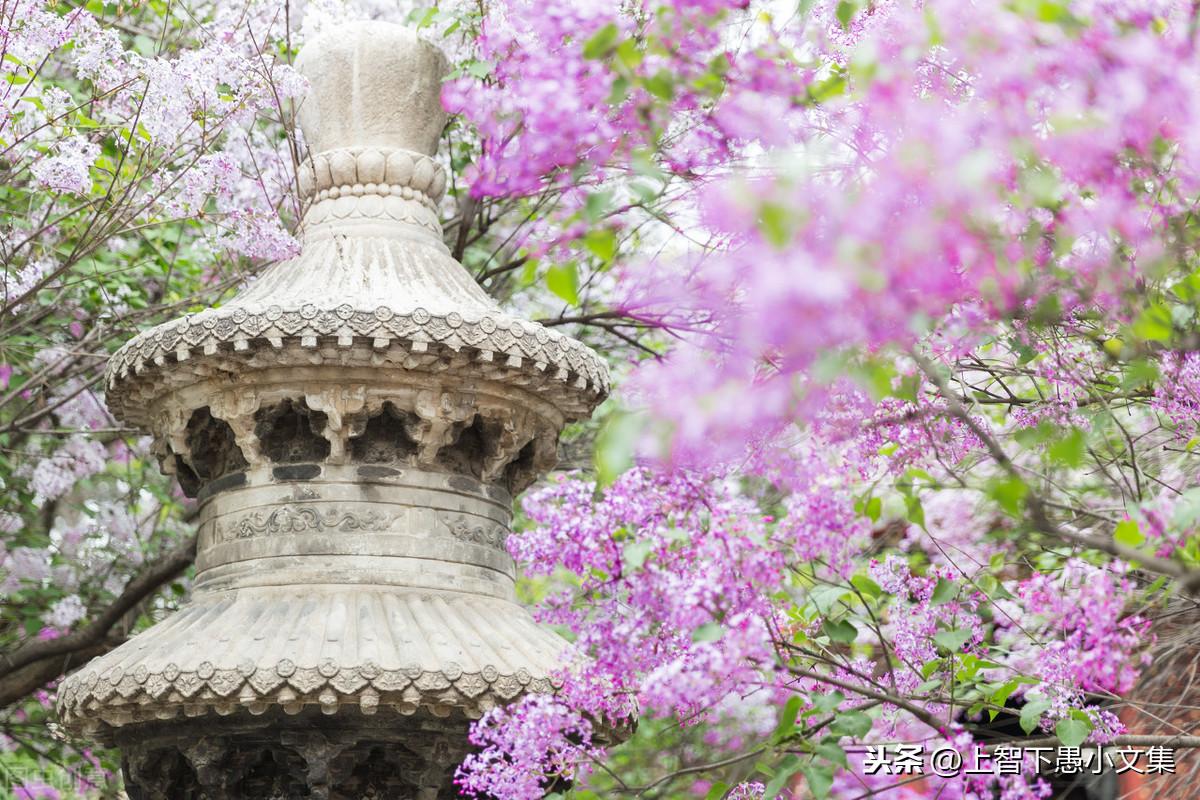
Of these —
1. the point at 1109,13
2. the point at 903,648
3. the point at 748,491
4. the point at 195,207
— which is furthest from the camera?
the point at 748,491

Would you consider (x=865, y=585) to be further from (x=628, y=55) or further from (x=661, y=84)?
(x=628, y=55)

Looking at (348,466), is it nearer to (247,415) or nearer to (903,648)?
(247,415)

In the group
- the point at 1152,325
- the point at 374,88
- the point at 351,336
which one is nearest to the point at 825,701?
the point at 1152,325

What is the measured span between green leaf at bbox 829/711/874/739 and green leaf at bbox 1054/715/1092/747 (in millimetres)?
601

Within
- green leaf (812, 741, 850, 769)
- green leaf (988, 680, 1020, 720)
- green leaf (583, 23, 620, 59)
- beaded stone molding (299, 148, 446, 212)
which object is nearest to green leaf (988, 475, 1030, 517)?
green leaf (812, 741, 850, 769)

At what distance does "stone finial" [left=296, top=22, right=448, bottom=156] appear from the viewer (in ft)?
20.8

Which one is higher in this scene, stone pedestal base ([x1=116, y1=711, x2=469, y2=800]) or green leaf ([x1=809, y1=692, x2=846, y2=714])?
stone pedestal base ([x1=116, y1=711, x2=469, y2=800])

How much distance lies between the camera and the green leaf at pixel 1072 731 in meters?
3.90

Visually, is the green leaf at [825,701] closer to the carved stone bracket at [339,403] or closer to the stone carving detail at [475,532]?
the stone carving detail at [475,532]

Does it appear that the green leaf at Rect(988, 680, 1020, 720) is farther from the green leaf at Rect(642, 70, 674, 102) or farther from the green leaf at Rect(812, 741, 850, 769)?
the green leaf at Rect(642, 70, 674, 102)

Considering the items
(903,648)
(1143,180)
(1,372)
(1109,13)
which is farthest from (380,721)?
(1,372)

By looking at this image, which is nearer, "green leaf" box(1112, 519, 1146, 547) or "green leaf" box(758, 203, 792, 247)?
"green leaf" box(758, 203, 792, 247)

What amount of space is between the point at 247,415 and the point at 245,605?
0.73 m

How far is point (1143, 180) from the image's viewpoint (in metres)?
3.49
